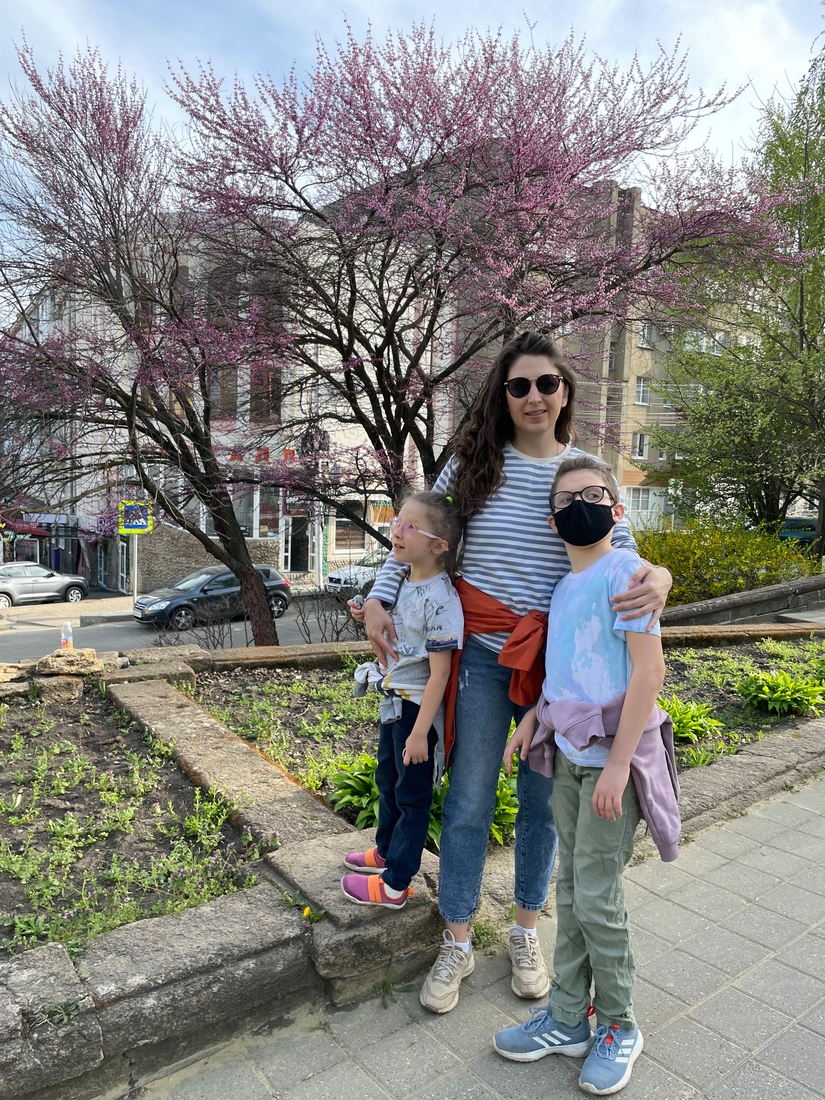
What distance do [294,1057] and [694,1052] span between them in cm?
114

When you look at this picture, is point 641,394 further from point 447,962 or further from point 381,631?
point 447,962

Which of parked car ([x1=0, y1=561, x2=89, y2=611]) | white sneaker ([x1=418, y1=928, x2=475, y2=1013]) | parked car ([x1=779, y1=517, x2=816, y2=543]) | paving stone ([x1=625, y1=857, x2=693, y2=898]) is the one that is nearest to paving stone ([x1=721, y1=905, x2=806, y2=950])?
paving stone ([x1=625, y1=857, x2=693, y2=898])

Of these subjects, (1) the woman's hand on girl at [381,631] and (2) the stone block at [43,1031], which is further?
(1) the woman's hand on girl at [381,631]

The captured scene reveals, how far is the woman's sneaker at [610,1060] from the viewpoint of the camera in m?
1.99

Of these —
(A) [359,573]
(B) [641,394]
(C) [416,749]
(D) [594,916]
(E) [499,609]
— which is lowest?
(A) [359,573]

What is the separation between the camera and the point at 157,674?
5.45 metres

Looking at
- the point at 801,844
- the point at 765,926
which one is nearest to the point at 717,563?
the point at 801,844

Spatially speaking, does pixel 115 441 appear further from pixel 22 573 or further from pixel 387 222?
pixel 22 573

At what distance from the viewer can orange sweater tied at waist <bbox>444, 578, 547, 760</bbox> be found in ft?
7.25

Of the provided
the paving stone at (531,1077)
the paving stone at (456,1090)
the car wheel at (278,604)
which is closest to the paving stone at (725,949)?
the paving stone at (531,1077)

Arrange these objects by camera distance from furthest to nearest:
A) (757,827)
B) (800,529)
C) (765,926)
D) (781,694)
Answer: (800,529) < (781,694) < (757,827) < (765,926)

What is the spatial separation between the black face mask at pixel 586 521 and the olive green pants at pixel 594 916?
629 mm

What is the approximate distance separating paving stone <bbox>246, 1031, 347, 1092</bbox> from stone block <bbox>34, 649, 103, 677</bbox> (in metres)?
3.58

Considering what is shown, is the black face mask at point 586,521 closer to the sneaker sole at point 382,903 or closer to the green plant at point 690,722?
the sneaker sole at point 382,903
